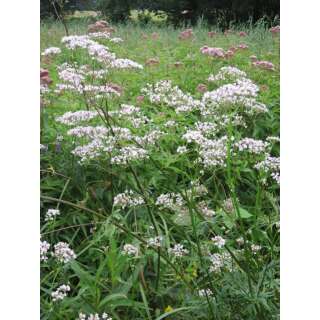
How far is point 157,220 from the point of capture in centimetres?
142

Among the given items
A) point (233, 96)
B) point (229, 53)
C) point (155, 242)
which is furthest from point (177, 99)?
point (229, 53)

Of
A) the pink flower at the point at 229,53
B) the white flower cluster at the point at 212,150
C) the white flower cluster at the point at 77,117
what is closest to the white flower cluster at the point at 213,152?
the white flower cluster at the point at 212,150

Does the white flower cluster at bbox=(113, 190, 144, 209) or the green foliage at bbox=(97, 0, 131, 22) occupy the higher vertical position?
the green foliage at bbox=(97, 0, 131, 22)

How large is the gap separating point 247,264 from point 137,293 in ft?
0.90

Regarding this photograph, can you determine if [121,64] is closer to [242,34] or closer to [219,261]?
[219,261]

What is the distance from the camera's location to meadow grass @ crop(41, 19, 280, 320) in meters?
1.15

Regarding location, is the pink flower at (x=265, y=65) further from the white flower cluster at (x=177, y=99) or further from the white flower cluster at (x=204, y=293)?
the white flower cluster at (x=204, y=293)

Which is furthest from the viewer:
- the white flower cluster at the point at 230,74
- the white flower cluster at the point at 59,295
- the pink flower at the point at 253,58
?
the pink flower at the point at 253,58

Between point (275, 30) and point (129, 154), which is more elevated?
point (275, 30)

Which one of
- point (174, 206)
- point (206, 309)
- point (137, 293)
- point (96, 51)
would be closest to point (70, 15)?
point (96, 51)

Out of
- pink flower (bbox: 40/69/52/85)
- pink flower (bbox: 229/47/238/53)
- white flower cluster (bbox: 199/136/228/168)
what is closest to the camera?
white flower cluster (bbox: 199/136/228/168)

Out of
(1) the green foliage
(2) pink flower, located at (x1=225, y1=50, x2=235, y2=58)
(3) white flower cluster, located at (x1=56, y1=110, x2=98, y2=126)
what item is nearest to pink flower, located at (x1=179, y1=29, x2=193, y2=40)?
(2) pink flower, located at (x1=225, y1=50, x2=235, y2=58)

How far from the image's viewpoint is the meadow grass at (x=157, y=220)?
45.3 inches

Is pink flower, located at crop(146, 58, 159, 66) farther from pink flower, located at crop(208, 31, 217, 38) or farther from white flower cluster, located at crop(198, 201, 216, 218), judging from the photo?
white flower cluster, located at crop(198, 201, 216, 218)
